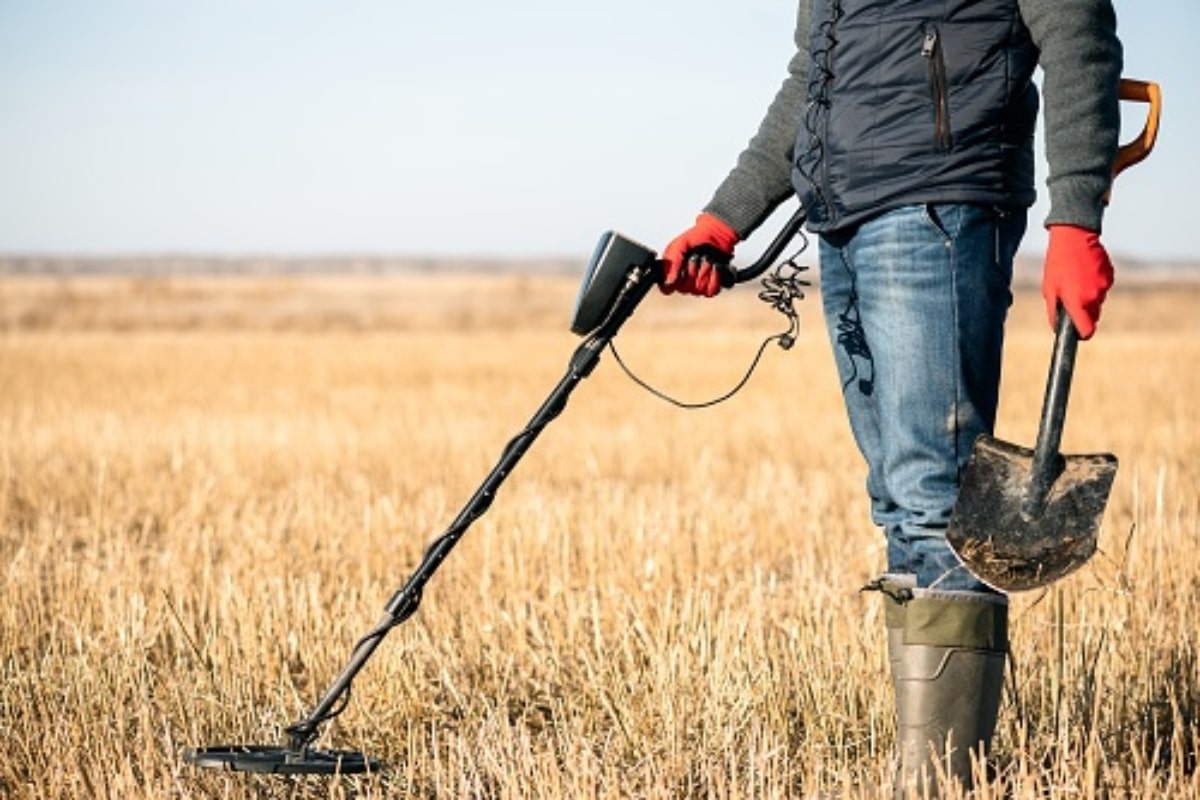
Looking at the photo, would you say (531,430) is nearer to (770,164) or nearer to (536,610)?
(770,164)

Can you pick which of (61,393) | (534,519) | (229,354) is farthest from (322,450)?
(229,354)

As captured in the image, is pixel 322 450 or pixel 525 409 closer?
pixel 322 450

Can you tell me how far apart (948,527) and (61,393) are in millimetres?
15293

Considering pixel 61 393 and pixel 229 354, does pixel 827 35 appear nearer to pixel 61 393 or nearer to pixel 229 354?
pixel 61 393

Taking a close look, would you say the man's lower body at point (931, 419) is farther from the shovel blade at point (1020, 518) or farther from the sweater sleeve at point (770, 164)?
the sweater sleeve at point (770, 164)

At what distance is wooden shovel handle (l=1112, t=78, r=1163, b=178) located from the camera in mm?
2957

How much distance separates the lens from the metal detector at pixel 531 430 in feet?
10.1

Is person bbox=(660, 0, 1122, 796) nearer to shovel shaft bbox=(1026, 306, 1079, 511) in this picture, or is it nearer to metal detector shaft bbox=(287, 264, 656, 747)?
shovel shaft bbox=(1026, 306, 1079, 511)

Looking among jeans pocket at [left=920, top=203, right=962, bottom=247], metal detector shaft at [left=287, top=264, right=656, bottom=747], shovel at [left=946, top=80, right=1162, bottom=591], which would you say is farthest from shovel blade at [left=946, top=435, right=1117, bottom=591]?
metal detector shaft at [left=287, top=264, right=656, bottom=747]

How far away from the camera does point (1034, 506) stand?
2.80 meters

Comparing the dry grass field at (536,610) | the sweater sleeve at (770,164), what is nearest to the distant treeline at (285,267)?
the dry grass field at (536,610)

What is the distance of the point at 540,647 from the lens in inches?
182

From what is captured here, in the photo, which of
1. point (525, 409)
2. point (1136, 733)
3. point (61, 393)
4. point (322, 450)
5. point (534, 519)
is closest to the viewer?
point (1136, 733)

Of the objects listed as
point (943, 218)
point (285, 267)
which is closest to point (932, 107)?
point (943, 218)
